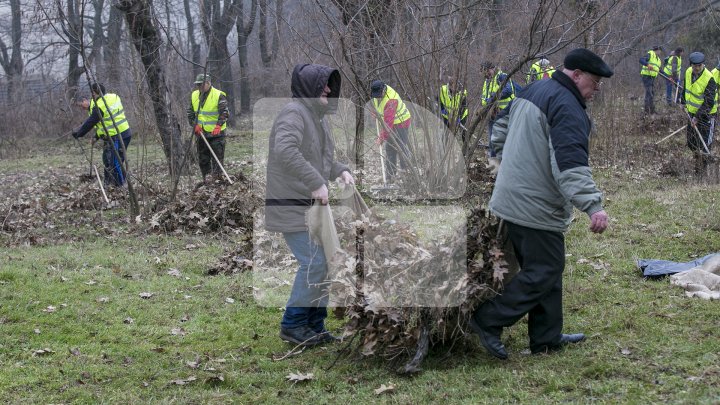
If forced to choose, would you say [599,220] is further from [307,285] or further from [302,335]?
[302,335]

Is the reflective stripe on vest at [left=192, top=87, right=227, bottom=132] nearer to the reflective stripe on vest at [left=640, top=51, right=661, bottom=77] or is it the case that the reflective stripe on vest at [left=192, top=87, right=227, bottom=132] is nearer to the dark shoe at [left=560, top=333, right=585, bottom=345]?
the dark shoe at [left=560, top=333, right=585, bottom=345]

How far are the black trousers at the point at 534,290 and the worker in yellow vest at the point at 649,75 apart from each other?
14.1 meters

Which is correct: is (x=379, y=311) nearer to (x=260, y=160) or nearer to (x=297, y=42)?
(x=297, y=42)

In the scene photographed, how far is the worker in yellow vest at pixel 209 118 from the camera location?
13123mm

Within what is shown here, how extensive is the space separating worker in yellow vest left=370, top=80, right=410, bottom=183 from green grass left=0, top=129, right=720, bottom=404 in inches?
119

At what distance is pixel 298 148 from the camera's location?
5363 millimetres

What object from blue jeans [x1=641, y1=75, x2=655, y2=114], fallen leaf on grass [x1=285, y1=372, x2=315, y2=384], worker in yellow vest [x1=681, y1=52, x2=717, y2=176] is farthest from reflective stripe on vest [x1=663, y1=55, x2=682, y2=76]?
fallen leaf on grass [x1=285, y1=372, x2=315, y2=384]

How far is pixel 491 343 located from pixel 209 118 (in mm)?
9319

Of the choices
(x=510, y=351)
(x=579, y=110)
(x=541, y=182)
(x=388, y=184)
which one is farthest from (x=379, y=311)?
(x=388, y=184)

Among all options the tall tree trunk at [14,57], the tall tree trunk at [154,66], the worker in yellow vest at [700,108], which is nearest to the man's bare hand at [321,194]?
the tall tree trunk at [154,66]

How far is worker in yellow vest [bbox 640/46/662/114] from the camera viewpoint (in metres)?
18.6

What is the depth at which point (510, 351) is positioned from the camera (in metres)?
5.29

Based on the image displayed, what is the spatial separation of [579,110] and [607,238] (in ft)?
12.9

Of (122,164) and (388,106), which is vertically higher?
(388,106)
